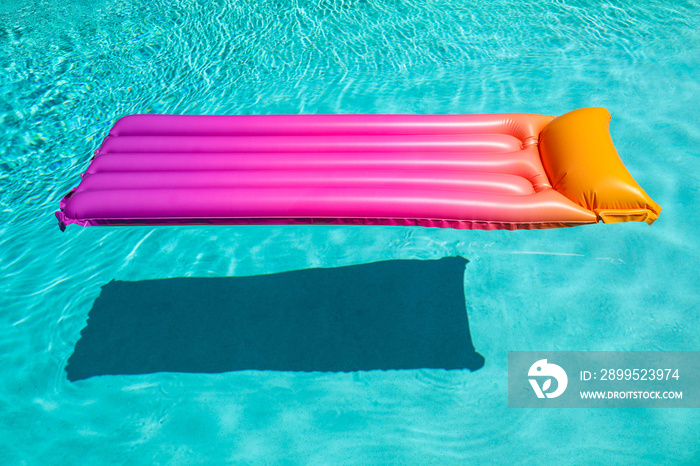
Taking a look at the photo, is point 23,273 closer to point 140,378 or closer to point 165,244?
point 165,244

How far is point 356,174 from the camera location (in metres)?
2.79

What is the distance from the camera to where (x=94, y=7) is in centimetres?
734

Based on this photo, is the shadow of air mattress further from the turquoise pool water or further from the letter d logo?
the letter d logo

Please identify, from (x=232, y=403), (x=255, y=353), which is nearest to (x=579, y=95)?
(x=255, y=353)

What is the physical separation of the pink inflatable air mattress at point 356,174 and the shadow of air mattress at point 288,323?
1.01 metres

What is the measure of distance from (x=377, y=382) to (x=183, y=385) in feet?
4.07

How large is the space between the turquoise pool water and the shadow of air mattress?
0.09 meters

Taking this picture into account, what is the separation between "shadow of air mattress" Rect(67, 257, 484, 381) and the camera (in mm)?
3277

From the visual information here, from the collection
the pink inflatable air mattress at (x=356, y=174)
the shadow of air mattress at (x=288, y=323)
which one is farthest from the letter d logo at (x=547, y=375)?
A: the pink inflatable air mattress at (x=356, y=174)

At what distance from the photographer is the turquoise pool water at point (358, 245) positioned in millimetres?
2953

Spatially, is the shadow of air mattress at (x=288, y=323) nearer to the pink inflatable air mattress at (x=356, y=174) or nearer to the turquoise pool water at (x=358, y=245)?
the turquoise pool water at (x=358, y=245)

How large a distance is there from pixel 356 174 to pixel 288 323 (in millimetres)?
1252

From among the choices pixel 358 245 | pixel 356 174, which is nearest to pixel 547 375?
pixel 358 245

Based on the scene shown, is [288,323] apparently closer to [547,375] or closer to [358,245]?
[358,245]
